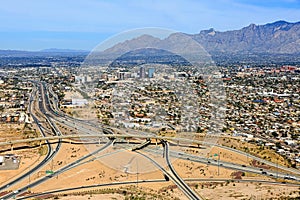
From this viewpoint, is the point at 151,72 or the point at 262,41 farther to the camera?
the point at 262,41

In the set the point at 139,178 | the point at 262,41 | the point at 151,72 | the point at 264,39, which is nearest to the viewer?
the point at 139,178

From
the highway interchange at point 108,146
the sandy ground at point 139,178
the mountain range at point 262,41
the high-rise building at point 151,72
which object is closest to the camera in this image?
the sandy ground at point 139,178

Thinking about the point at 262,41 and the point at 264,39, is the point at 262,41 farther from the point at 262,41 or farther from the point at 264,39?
the point at 264,39

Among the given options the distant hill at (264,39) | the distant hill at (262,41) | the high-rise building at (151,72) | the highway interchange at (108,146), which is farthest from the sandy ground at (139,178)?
the distant hill at (264,39)

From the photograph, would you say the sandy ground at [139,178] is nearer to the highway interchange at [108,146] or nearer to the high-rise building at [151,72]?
the highway interchange at [108,146]

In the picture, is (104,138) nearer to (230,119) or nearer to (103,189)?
(103,189)

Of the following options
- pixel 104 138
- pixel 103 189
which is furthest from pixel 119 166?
pixel 104 138

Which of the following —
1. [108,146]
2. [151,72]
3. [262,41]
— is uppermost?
[262,41]

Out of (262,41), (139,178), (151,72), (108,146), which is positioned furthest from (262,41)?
(139,178)

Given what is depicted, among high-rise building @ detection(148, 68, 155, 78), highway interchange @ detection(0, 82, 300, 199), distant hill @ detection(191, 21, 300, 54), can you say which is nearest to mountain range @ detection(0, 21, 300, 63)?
distant hill @ detection(191, 21, 300, 54)

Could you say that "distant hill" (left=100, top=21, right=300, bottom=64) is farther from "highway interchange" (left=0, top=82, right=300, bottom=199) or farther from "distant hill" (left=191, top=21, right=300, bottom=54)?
"highway interchange" (left=0, top=82, right=300, bottom=199)

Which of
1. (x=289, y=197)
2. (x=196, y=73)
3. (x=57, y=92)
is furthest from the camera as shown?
(x=57, y=92)
